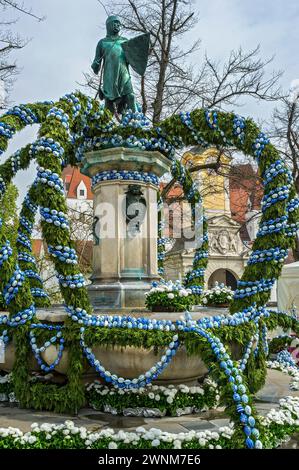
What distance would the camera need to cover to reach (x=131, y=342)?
→ 4.50m

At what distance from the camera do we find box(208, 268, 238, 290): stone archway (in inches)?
1389

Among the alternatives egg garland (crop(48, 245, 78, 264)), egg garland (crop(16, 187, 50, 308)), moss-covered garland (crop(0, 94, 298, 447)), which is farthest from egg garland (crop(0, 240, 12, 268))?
egg garland (crop(16, 187, 50, 308))

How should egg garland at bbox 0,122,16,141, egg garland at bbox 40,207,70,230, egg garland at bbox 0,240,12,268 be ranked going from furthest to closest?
egg garland at bbox 0,122,16,141 → egg garland at bbox 0,240,12,268 → egg garland at bbox 40,207,70,230

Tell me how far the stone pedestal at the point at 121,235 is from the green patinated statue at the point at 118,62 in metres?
1.21

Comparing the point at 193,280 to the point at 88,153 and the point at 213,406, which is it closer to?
the point at 88,153

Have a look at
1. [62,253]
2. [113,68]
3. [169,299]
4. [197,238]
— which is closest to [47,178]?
[62,253]

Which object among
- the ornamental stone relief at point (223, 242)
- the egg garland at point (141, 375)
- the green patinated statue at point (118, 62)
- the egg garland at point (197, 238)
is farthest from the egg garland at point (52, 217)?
the ornamental stone relief at point (223, 242)

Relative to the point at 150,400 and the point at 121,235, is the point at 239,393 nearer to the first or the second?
the point at 150,400

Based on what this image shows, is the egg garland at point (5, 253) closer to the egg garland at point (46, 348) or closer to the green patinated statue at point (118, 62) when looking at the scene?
the egg garland at point (46, 348)

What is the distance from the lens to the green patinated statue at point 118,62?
7574 mm

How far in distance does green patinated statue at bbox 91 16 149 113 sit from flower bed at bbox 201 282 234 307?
10.9ft

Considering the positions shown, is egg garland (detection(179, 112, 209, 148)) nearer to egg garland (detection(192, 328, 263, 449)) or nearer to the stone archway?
egg garland (detection(192, 328, 263, 449))
